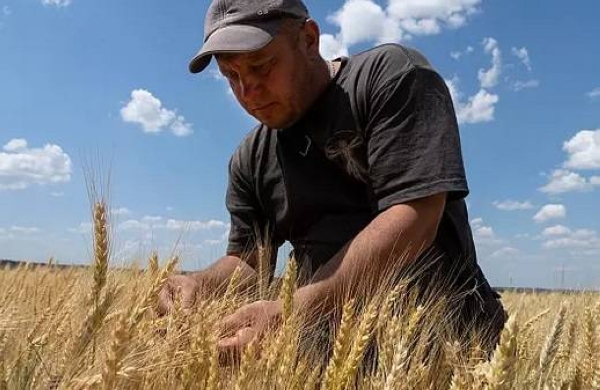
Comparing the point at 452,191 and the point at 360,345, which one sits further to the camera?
the point at 452,191

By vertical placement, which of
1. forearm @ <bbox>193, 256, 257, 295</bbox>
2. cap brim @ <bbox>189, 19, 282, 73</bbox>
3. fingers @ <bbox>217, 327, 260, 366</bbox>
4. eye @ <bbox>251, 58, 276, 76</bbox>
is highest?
cap brim @ <bbox>189, 19, 282, 73</bbox>

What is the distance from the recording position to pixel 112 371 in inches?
36.2

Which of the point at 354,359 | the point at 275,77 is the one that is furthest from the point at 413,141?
the point at 354,359

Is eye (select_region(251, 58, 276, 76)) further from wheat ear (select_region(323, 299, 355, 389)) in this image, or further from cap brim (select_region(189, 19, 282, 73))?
wheat ear (select_region(323, 299, 355, 389))

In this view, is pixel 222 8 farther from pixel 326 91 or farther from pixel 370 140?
pixel 370 140

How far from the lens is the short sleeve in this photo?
1.71 m

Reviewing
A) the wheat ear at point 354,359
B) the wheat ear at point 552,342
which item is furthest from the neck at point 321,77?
the wheat ear at point 354,359

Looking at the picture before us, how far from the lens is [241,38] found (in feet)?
6.06

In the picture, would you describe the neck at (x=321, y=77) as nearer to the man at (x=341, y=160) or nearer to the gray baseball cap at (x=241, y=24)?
the man at (x=341, y=160)

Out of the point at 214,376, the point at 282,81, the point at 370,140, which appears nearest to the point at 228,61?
the point at 282,81

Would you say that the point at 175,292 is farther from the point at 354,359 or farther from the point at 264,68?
the point at 354,359

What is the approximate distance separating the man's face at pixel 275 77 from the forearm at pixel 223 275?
579mm

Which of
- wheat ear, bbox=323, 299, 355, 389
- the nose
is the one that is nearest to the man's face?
the nose

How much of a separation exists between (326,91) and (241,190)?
1.97ft
